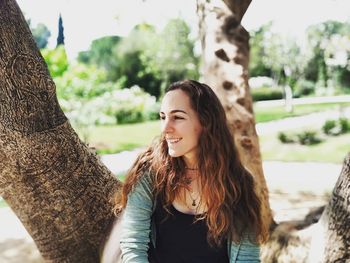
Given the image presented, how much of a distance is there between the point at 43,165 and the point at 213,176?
79 cm

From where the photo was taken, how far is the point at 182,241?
204 cm

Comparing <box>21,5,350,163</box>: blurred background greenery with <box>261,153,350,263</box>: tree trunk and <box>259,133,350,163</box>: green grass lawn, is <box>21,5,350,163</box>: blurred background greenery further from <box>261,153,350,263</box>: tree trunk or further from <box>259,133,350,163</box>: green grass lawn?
<box>261,153,350,263</box>: tree trunk

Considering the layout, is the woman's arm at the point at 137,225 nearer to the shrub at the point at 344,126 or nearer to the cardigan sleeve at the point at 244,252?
the cardigan sleeve at the point at 244,252

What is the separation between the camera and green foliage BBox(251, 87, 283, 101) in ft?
104

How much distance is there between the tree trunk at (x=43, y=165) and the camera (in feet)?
6.79

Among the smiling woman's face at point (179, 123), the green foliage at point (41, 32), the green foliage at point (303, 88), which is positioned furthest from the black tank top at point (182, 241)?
the green foliage at point (303, 88)

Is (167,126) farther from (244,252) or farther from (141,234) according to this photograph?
(244,252)

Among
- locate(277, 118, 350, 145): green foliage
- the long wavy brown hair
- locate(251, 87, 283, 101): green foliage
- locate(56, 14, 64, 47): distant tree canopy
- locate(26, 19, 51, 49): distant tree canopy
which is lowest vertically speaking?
locate(251, 87, 283, 101): green foliage

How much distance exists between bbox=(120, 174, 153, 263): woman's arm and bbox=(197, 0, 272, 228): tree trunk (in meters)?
2.00

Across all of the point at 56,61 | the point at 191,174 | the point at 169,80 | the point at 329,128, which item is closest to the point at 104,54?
the point at 169,80

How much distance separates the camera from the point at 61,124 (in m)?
2.25

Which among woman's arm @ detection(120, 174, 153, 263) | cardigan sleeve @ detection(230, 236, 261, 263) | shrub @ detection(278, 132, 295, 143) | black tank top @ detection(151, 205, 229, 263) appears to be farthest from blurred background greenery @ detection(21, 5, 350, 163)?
cardigan sleeve @ detection(230, 236, 261, 263)

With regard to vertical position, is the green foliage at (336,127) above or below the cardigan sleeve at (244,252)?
below

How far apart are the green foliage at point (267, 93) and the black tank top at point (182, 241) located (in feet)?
98.1
